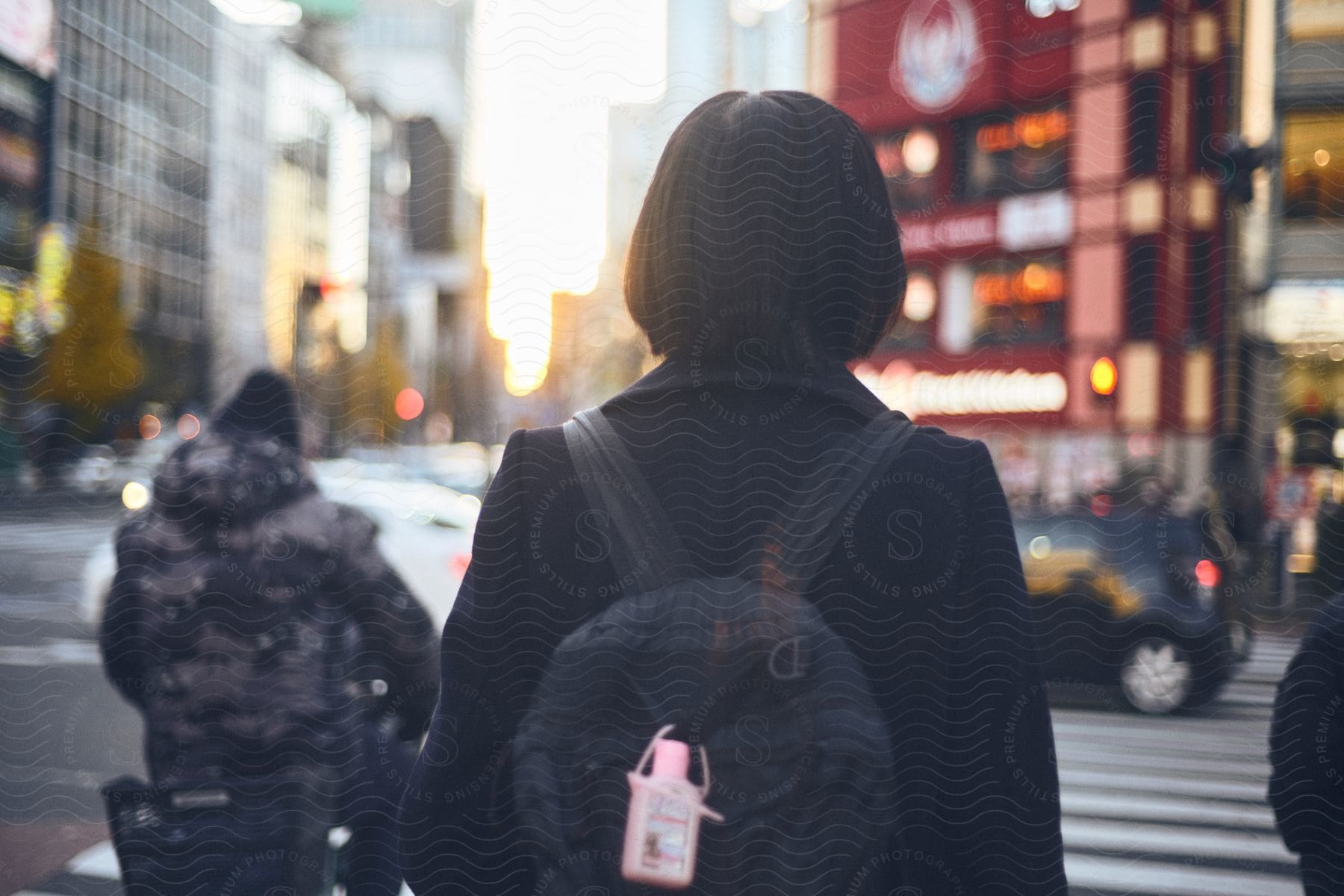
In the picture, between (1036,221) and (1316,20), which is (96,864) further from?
(1036,221)

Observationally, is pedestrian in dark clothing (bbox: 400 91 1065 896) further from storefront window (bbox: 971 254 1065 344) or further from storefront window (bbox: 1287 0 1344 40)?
storefront window (bbox: 971 254 1065 344)

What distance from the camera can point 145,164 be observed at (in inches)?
593

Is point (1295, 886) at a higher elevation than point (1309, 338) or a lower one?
lower

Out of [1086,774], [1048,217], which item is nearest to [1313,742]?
[1086,774]

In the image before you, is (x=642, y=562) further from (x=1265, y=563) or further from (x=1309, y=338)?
(x=1309, y=338)

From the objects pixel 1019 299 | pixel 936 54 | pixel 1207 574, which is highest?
pixel 936 54

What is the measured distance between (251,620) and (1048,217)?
509 inches

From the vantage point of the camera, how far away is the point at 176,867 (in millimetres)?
1556

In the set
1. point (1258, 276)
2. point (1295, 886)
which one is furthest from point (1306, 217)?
point (1295, 886)

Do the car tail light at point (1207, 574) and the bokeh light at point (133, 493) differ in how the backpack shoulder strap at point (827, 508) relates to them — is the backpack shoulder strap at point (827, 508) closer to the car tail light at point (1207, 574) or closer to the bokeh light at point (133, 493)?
the car tail light at point (1207, 574)

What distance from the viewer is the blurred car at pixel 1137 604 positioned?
5441 mm

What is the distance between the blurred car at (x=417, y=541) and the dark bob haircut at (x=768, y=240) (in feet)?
14.8

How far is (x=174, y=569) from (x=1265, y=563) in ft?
22.0

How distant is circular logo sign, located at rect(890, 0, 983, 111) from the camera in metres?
12.2
